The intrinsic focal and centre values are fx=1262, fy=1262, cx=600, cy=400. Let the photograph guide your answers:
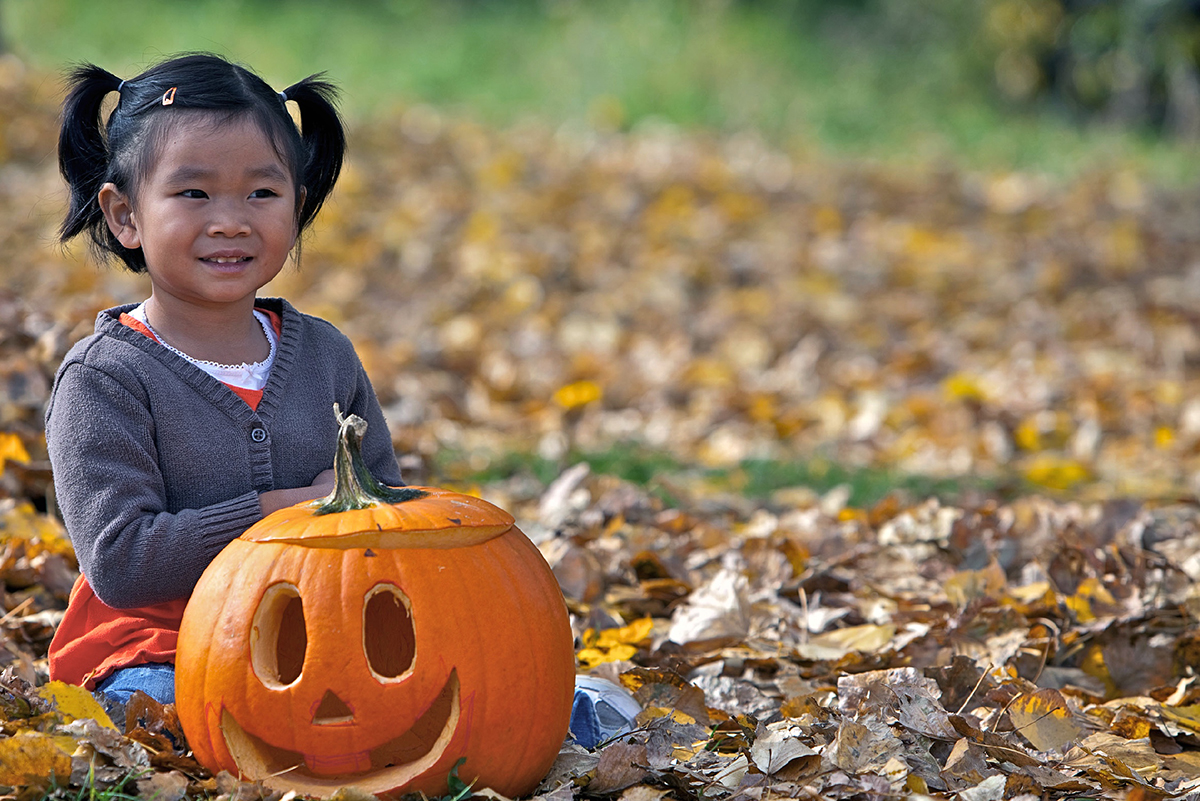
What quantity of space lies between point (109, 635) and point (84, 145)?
847 mm

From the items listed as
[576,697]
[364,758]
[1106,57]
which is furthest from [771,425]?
[1106,57]

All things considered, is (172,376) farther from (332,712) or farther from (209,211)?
(332,712)

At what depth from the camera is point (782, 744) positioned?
80.7 inches

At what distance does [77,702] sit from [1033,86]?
50.3ft

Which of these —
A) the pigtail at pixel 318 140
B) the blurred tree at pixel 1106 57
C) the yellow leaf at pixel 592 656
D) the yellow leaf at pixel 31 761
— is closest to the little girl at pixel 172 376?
the pigtail at pixel 318 140

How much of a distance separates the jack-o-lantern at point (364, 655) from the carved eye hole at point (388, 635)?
0.14 ft

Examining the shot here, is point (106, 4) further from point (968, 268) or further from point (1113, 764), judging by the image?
point (1113, 764)

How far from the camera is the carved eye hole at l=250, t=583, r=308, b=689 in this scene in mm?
1849

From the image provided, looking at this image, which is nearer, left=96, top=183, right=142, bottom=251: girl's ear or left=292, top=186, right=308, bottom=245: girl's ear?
left=96, top=183, right=142, bottom=251: girl's ear

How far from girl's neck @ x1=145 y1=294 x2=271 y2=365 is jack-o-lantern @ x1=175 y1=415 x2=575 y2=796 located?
377 mm

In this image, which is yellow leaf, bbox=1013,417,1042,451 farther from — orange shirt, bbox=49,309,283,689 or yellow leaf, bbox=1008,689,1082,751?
orange shirt, bbox=49,309,283,689

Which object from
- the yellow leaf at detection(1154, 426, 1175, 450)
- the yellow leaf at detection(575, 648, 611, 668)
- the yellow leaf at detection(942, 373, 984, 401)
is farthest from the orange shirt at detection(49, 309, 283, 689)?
the yellow leaf at detection(1154, 426, 1175, 450)

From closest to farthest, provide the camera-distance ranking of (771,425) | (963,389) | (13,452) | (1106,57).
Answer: (13,452) → (771,425) → (963,389) → (1106,57)

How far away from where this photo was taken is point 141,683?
205cm
